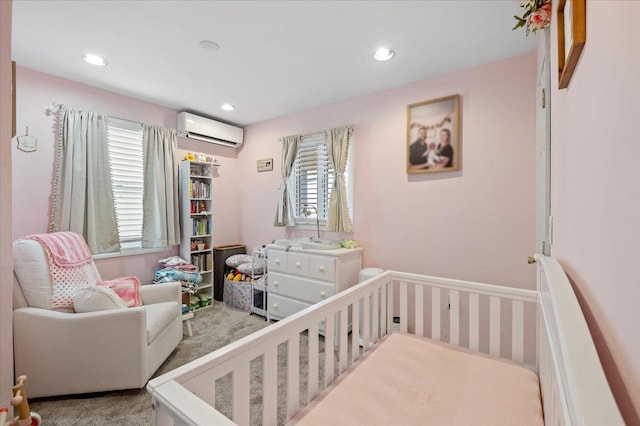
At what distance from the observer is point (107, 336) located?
1775mm

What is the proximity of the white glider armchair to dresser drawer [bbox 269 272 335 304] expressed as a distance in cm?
132

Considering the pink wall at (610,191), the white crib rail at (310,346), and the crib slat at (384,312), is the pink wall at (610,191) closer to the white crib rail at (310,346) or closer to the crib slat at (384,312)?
the white crib rail at (310,346)

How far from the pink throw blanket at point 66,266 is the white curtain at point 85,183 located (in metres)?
0.39

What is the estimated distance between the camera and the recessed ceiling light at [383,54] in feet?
6.84

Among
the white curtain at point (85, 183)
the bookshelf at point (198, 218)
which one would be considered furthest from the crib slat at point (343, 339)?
the white curtain at point (85, 183)

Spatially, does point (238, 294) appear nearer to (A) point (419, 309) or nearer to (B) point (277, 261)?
(B) point (277, 261)

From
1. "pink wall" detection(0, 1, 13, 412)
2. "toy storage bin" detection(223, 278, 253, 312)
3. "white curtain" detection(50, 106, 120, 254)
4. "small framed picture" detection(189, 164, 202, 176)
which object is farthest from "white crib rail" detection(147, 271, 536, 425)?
"small framed picture" detection(189, 164, 202, 176)

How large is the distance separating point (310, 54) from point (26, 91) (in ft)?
8.46

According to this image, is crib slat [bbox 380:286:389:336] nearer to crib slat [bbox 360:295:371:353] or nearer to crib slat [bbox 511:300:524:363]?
crib slat [bbox 360:295:371:353]

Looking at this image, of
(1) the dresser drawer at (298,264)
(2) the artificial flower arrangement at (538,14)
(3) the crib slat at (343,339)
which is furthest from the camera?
(1) the dresser drawer at (298,264)

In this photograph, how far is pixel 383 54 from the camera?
2143 mm

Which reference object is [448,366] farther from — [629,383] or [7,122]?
[7,122]

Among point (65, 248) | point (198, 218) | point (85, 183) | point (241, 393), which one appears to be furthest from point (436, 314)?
point (85, 183)

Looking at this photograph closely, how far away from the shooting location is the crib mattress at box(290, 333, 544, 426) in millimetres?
1043
